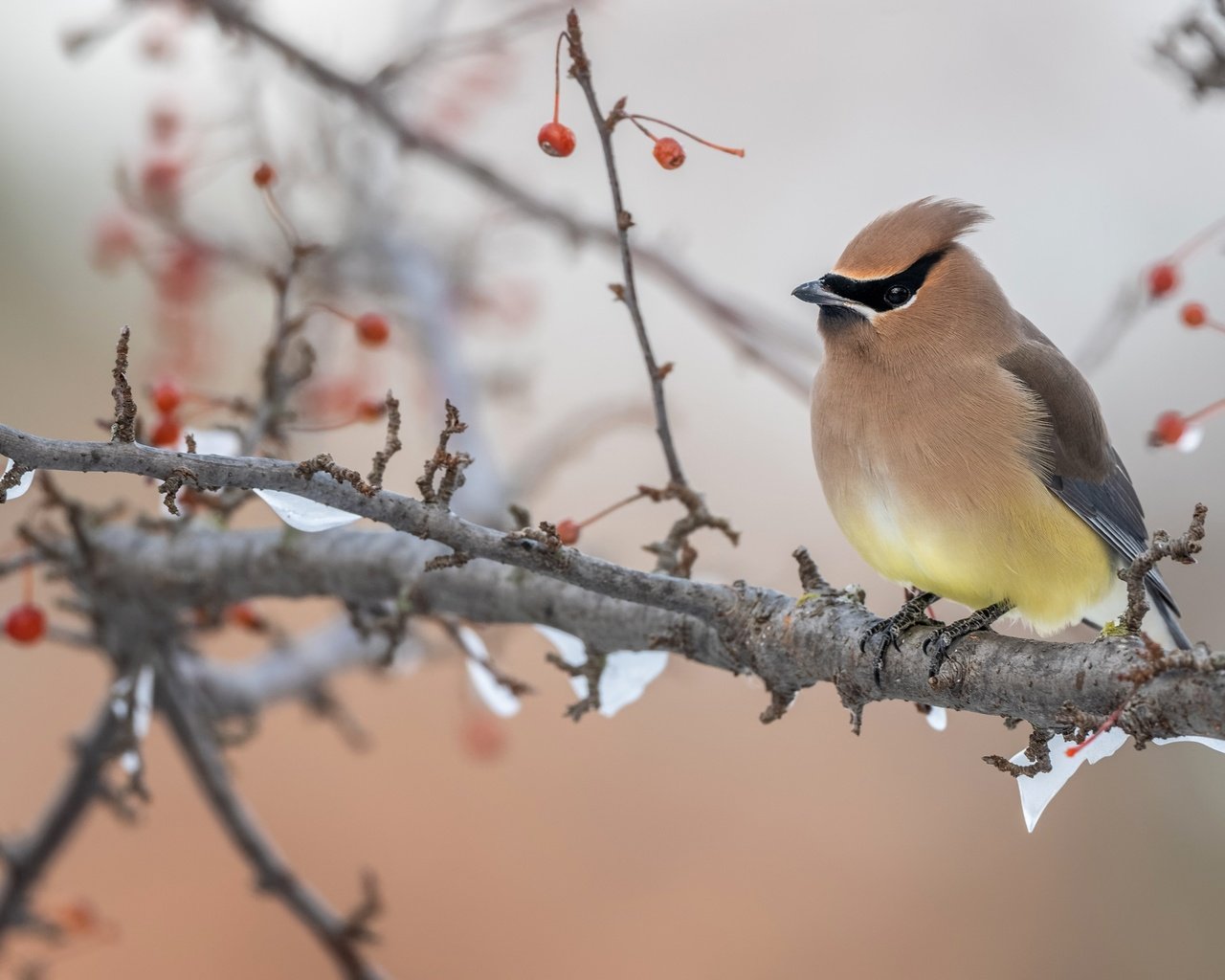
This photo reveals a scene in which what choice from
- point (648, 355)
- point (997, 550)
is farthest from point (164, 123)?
point (997, 550)

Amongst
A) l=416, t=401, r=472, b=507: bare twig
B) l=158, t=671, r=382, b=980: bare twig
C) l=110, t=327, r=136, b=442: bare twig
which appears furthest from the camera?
l=158, t=671, r=382, b=980: bare twig

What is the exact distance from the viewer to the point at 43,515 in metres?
2.63

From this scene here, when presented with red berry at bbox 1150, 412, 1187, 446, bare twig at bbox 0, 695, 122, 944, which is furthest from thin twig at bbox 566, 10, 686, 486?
bare twig at bbox 0, 695, 122, 944

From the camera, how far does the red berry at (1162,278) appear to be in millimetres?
2359

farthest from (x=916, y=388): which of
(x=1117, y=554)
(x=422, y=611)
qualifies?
(x=422, y=611)

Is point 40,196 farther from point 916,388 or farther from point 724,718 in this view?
point 916,388

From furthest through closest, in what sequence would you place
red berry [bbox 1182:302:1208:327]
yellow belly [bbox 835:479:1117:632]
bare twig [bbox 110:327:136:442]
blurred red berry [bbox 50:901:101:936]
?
blurred red berry [bbox 50:901:101:936] < yellow belly [bbox 835:479:1117:632] < red berry [bbox 1182:302:1208:327] < bare twig [bbox 110:327:136:442]

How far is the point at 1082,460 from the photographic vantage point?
2.38 meters

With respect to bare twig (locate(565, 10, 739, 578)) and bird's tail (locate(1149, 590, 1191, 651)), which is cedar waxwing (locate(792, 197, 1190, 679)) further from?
bare twig (locate(565, 10, 739, 578))

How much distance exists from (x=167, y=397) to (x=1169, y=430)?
160 cm

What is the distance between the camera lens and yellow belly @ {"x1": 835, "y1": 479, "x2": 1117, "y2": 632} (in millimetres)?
2205

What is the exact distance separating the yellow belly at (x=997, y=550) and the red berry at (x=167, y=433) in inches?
44.7

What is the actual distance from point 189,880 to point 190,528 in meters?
2.40

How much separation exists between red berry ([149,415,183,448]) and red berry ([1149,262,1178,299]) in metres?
1.66
